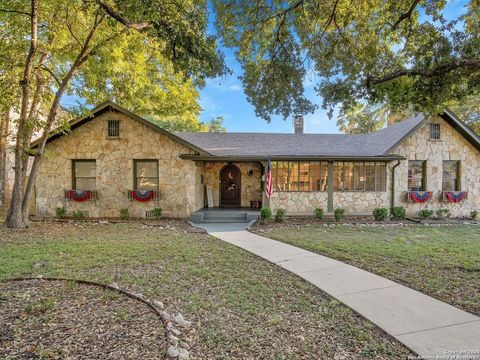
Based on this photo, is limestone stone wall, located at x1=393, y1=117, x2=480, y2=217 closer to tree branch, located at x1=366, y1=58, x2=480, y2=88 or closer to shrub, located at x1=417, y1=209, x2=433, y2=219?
shrub, located at x1=417, y1=209, x2=433, y2=219

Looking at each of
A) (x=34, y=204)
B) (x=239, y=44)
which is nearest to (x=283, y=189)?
(x=239, y=44)

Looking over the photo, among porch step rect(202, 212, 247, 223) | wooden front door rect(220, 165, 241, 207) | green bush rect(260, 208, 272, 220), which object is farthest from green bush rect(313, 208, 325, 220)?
wooden front door rect(220, 165, 241, 207)

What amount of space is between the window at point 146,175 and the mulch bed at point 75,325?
7385mm

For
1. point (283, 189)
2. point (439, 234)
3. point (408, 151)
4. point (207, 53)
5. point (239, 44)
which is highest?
point (239, 44)

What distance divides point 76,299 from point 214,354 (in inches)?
86.2

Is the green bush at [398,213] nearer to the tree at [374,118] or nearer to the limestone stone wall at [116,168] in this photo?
the limestone stone wall at [116,168]

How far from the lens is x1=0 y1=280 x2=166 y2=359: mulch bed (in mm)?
2516

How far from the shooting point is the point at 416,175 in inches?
475

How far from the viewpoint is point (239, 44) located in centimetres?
693

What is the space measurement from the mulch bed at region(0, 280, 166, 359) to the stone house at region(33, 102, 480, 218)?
7311 millimetres

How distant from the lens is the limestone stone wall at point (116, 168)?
1096cm

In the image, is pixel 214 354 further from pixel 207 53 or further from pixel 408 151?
pixel 408 151

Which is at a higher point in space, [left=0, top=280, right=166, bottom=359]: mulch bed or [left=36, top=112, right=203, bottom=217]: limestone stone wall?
[left=36, top=112, right=203, bottom=217]: limestone stone wall

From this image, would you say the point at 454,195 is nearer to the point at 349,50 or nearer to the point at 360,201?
the point at 360,201
